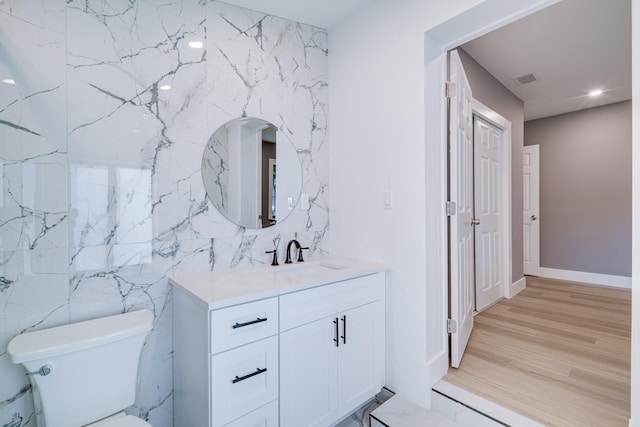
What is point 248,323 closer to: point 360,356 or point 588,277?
point 360,356

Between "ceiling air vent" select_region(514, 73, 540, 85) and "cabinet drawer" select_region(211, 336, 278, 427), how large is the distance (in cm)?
363

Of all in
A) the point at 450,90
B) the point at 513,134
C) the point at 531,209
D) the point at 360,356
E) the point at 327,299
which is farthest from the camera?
the point at 531,209

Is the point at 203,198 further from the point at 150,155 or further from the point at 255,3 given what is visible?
the point at 255,3

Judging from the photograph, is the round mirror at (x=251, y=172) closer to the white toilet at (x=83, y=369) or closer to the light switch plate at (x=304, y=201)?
the light switch plate at (x=304, y=201)

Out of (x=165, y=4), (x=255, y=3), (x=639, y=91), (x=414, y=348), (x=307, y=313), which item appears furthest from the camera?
(x=255, y=3)

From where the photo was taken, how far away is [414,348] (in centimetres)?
183

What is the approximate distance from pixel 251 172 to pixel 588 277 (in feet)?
16.1

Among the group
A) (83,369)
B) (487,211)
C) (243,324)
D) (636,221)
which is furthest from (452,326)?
(83,369)

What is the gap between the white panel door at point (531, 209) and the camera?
15.3ft

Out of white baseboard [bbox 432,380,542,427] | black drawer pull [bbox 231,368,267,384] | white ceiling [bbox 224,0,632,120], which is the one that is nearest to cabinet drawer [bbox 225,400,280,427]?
black drawer pull [bbox 231,368,267,384]

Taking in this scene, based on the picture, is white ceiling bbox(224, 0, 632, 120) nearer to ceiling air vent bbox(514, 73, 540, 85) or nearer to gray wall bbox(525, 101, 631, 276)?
ceiling air vent bbox(514, 73, 540, 85)

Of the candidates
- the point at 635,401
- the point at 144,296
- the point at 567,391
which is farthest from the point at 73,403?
the point at 567,391

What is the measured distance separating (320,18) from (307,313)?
81.8 inches

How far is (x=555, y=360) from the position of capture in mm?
2123
